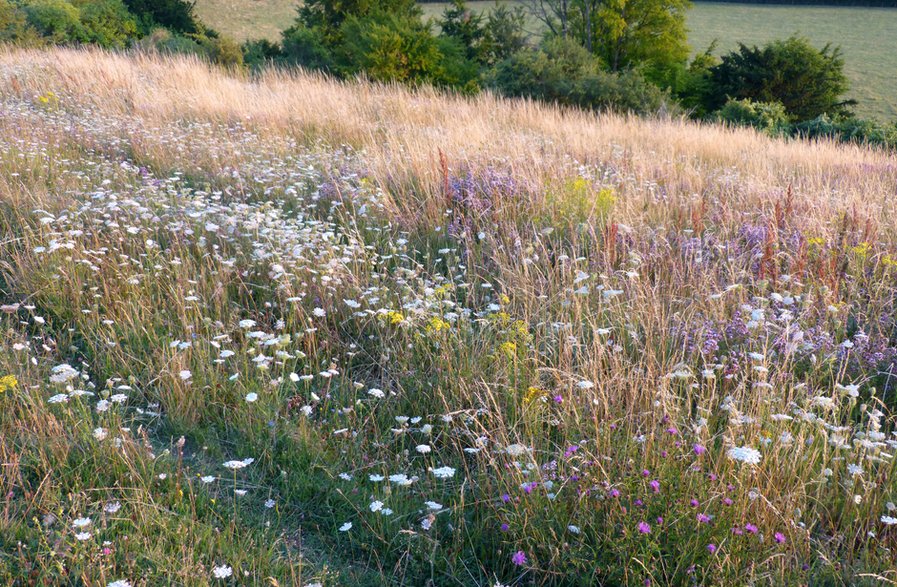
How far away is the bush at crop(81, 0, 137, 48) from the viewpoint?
2430cm

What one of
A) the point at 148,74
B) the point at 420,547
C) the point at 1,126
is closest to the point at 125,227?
the point at 420,547

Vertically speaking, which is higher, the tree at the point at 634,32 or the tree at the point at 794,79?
the tree at the point at 634,32

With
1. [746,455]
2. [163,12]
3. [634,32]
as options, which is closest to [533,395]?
[746,455]

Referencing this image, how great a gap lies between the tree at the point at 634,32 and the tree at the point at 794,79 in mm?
3839

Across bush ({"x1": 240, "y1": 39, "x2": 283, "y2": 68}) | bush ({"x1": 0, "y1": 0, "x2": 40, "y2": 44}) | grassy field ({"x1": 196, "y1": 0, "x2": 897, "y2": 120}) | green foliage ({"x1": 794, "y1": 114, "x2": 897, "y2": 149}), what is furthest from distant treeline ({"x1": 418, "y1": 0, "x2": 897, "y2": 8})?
green foliage ({"x1": 794, "y1": 114, "x2": 897, "y2": 149})

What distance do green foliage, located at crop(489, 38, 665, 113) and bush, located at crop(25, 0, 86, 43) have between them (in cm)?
1434

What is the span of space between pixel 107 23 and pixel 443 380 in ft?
88.9

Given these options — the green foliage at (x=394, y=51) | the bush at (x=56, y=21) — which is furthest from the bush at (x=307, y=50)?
the bush at (x=56, y=21)

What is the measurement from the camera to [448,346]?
3635mm

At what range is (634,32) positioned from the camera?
85.6 feet

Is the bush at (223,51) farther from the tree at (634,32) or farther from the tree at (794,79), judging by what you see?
the tree at (794,79)

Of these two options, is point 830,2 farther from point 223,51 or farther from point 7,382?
point 7,382

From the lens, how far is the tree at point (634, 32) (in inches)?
1003

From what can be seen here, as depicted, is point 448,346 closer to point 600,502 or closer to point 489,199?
point 600,502
